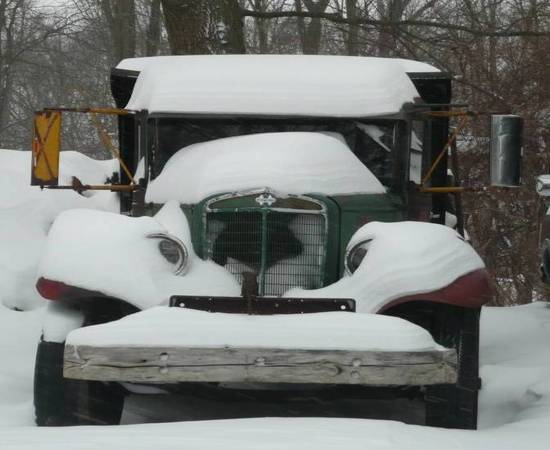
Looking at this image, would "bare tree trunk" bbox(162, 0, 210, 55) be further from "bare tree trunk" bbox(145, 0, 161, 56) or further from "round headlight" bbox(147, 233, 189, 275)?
"bare tree trunk" bbox(145, 0, 161, 56)

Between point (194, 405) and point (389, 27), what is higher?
point (389, 27)

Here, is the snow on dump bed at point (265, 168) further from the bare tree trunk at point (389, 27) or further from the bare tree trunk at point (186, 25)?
the bare tree trunk at point (389, 27)

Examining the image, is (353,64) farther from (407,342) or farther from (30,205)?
(30,205)

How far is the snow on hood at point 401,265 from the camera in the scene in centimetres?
519

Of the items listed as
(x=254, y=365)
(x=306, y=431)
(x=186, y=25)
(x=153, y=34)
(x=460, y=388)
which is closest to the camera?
(x=306, y=431)

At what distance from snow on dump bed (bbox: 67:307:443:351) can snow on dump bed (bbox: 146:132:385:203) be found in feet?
4.33

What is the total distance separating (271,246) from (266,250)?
0.17 feet

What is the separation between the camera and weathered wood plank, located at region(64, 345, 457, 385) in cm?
464

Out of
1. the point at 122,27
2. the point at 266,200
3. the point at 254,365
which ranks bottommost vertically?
the point at 254,365

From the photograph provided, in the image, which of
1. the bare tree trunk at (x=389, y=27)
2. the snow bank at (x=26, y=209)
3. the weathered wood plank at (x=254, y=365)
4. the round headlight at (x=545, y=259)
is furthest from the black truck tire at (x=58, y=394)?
the bare tree trunk at (x=389, y=27)

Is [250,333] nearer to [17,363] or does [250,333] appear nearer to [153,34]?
[17,363]

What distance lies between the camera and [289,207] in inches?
231

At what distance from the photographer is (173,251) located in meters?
5.57

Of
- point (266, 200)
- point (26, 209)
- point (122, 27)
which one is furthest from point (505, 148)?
point (122, 27)
